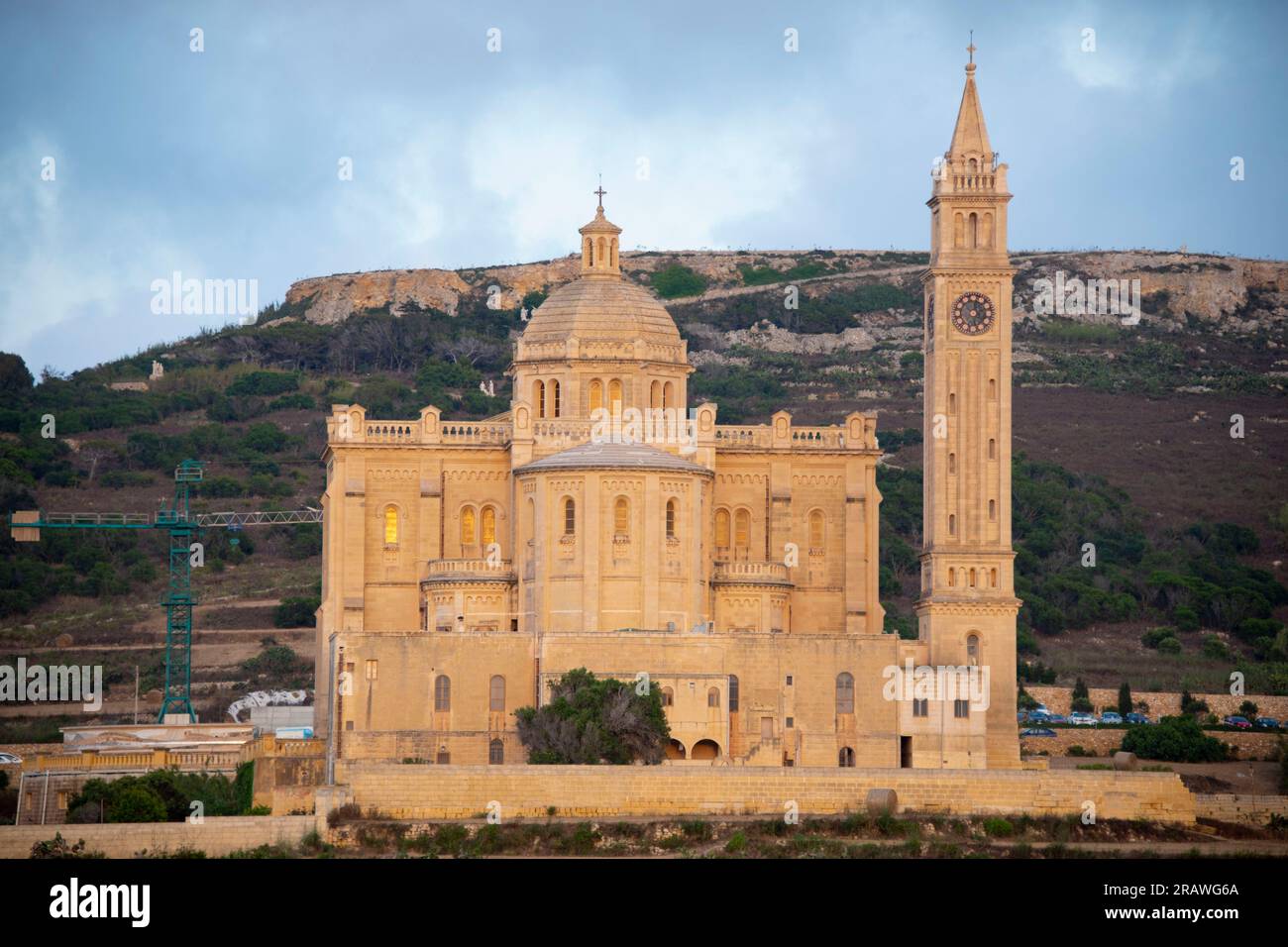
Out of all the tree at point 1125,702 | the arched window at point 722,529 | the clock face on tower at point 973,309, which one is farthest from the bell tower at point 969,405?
the tree at point 1125,702

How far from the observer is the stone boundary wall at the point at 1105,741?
90.1 meters

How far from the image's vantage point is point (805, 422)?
5207 inches

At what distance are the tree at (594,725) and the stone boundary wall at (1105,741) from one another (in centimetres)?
1875

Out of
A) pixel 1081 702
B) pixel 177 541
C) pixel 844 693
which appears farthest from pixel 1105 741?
pixel 177 541

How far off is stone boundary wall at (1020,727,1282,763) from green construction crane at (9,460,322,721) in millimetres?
25954

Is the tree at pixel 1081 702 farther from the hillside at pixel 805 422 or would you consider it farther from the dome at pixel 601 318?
the dome at pixel 601 318

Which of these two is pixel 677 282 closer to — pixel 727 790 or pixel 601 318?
pixel 601 318

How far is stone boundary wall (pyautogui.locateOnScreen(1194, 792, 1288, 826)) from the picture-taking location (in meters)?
70.7

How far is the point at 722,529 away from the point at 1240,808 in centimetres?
1959

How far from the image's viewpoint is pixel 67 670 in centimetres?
10325

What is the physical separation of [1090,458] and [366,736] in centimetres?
6954
